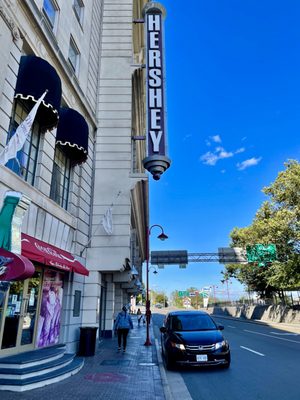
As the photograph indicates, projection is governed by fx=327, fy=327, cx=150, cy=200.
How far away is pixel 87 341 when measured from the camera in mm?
11828

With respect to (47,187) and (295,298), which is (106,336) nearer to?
(47,187)

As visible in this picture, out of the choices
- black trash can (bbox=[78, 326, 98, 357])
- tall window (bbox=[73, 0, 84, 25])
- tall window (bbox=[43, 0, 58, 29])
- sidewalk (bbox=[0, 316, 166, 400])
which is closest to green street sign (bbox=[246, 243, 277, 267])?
sidewalk (bbox=[0, 316, 166, 400])

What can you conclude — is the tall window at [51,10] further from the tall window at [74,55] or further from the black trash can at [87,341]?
the black trash can at [87,341]

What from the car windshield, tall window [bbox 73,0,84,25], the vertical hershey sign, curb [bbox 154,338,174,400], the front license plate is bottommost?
curb [bbox 154,338,174,400]

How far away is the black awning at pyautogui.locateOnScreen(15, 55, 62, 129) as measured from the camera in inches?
341

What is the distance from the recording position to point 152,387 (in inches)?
290

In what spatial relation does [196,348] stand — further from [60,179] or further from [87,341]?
[60,179]

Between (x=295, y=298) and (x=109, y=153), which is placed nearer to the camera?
(x=109, y=153)

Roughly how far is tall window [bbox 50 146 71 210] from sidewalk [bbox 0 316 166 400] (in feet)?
18.5

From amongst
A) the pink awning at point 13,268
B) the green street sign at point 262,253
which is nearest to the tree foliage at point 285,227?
the green street sign at point 262,253

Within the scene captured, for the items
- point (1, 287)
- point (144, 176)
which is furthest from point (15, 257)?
point (144, 176)

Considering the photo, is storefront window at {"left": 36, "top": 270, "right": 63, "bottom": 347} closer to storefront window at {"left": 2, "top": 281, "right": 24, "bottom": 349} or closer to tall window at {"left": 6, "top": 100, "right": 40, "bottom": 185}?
storefront window at {"left": 2, "top": 281, "right": 24, "bottom": 349}

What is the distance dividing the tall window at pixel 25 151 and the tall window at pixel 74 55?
5.23 m

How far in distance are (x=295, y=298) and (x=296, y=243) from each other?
15.6 metres
